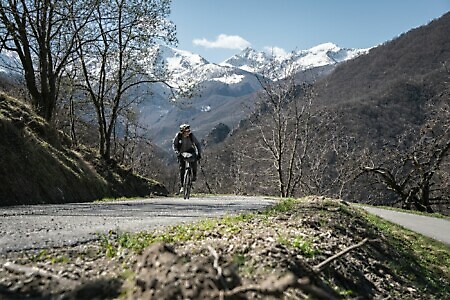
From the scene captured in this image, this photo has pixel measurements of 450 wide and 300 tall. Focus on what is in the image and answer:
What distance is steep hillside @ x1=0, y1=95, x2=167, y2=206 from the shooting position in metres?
12.9

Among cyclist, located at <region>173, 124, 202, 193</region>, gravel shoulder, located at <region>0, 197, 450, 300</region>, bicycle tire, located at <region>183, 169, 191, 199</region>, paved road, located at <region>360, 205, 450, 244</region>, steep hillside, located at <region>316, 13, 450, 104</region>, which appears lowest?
paved road, located at <region>360, 205, 450, 244</region>

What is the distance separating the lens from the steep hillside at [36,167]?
1288 centimetres

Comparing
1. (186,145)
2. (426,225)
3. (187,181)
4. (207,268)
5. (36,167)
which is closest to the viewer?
(207,268)

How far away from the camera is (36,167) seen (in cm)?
1437

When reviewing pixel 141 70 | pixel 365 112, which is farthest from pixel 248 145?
pixel 365 112

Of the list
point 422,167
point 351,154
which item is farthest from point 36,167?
point 351,154

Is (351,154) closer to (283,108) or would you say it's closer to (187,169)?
(283,108)

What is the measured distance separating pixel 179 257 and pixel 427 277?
7.28 m

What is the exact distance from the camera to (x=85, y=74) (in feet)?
89.4

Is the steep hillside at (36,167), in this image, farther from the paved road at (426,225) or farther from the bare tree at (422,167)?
the bare tree at (422,167)

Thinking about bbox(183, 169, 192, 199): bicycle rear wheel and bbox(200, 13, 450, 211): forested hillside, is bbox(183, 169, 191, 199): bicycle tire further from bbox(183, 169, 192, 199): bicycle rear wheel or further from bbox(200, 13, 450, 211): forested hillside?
bbox(200, 13, 450, 211): forested hillside

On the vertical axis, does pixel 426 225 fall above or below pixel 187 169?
below

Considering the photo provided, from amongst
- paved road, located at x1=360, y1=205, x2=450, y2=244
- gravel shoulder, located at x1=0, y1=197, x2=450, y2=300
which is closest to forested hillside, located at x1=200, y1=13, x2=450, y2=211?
paved road, located at x1=360, y1=205, x2=450, y2=244

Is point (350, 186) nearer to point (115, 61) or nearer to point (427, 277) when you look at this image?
point (115, 61)
